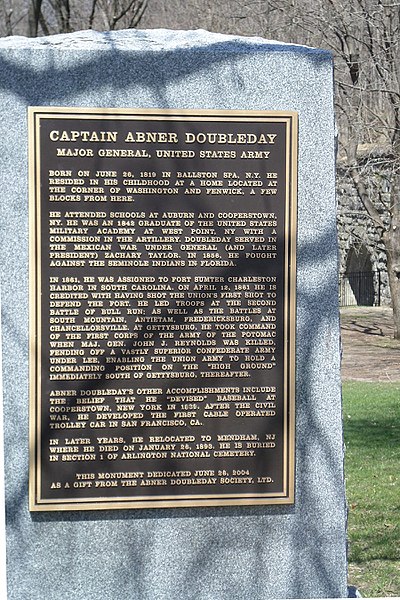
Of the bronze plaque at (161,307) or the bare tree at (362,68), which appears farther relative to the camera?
the bare tree at (362,68)

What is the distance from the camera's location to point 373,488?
408 inches

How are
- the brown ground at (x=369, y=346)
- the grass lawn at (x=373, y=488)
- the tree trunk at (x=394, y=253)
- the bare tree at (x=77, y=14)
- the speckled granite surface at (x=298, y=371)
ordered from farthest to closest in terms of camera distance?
the bare tree at (x=77, y=14), the tree trunk at (x=394, y=253), the brown ground at (x=369, y=346), the grass lawn at (x=373, y=488), the speckled granite surface at (x=298, y=371)

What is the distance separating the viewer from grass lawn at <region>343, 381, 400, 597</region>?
24.5 feet

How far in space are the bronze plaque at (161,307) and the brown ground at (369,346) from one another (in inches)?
557

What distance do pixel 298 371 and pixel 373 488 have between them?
4.74 metres

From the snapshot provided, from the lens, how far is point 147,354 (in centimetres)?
593

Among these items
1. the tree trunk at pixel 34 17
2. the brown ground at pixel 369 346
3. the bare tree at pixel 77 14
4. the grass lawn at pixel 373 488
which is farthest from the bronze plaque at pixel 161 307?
the bare tree at pixel 77 14

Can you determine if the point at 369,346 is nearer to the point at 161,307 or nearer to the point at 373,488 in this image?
the point at 373,488

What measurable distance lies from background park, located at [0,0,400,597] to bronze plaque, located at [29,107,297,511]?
432 cm

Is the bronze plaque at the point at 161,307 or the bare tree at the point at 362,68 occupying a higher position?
the bare tree at the point at 362,68

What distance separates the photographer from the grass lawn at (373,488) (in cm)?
746

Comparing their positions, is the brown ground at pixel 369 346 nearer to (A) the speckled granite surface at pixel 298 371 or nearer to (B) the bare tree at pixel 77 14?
(B) the bare tree at pixel 77 14

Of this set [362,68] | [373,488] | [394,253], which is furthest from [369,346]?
[373,488]

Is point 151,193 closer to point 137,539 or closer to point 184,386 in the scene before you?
point 184,386
